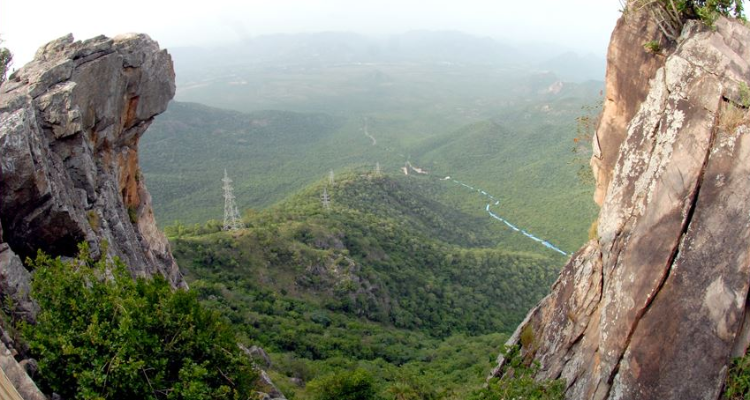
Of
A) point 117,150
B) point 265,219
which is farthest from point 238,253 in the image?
point 117,150

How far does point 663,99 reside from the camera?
12.6m

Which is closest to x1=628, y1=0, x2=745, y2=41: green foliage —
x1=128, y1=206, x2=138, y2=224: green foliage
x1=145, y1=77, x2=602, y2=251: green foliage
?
x1=128, y1=206, x2=138, y2=224: green foliage

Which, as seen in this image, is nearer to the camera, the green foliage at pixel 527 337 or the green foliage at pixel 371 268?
the green foliage at pixel 527 337

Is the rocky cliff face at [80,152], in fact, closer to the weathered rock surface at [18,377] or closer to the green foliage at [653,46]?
the weathered rock surface at [18,377]

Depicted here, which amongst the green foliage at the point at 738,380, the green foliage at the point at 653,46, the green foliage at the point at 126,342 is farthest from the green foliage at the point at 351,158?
the green foliage at the point at 126,342

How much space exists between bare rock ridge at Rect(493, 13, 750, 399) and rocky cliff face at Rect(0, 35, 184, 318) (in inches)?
521

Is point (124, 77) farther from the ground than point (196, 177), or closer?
farther from the ground

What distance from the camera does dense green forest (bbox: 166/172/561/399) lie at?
29625mm

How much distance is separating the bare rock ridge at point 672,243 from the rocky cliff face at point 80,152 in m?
13.2

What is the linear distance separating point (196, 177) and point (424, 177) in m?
47.4

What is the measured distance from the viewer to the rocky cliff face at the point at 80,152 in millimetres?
12898

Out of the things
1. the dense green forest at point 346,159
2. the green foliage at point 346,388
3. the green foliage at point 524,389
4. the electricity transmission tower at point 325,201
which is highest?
the green foliage at point 524,389

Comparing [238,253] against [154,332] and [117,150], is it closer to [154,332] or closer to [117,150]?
[117,150]

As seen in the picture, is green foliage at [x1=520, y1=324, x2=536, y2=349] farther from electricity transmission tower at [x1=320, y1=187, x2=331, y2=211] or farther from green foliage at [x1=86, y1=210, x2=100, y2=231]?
electricity transmission tower at [x1=320, y1=187, x2=331, y2=211]
